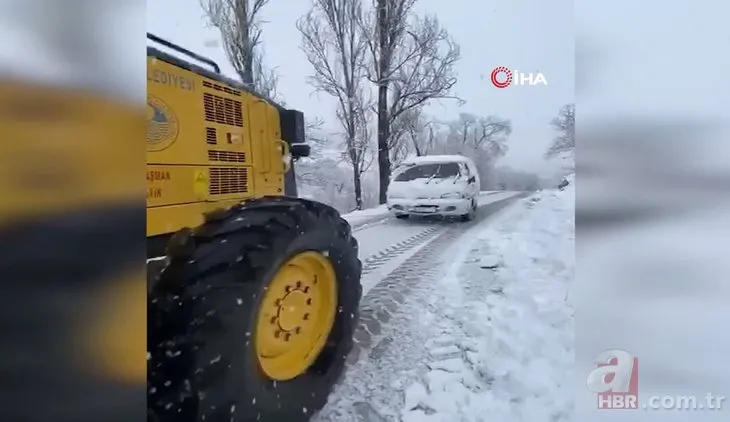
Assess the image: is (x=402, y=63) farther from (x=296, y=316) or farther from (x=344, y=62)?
(x=296, y=316)

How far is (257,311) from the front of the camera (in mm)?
1168

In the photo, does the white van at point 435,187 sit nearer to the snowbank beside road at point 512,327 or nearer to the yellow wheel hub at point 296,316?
the snowbank beside road at point 512,327

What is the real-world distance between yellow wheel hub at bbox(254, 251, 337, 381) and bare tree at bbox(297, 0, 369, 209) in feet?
0.60

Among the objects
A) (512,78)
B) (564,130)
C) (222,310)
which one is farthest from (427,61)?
(222,310)

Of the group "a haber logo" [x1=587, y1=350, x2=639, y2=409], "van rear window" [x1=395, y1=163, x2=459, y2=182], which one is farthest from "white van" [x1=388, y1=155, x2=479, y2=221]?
"a haber logo" [x1=587, y1=350, x2=639, y2=409]

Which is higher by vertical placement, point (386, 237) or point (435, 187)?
point (435, 187)

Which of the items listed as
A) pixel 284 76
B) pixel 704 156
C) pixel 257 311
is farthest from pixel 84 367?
pixel 704 156

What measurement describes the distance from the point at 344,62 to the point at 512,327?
672 millimetres

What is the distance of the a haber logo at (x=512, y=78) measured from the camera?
3.89ft

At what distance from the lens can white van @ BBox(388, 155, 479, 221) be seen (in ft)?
4.04

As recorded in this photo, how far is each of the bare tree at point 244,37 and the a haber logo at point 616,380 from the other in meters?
0.91

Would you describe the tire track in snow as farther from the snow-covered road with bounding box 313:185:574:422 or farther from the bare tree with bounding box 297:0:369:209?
the bare tree with bounding box 297:0:369:209

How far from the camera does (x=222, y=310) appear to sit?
1124 mm

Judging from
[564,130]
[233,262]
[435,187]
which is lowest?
[233,262]
